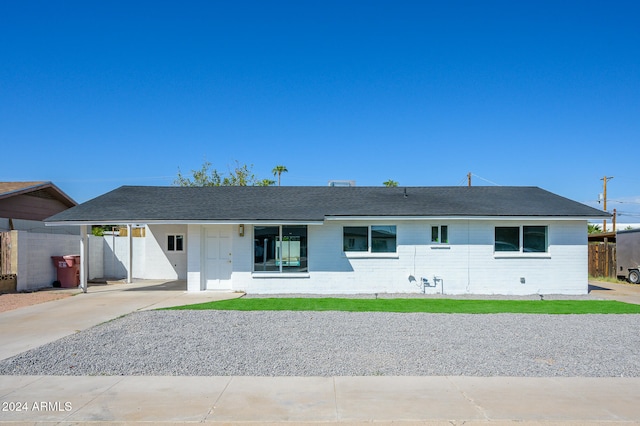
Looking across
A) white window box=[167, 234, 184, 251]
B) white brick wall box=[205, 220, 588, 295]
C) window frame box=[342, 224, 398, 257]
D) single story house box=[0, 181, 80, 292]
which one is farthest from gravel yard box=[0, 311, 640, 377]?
white window box=[167, 234, 184, 251]

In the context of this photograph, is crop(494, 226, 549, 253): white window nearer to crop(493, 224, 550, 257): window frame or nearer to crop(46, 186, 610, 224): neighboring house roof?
crop(493, 224, 550, 257): window frame

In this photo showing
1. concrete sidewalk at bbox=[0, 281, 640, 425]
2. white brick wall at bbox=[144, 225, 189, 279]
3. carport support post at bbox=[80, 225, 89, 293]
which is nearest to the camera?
concrete sidewalk at bbox=[0, 281, 640, 425]

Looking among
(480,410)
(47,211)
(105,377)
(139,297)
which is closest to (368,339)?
(480,410)

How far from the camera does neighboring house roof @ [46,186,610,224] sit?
16.3 meters

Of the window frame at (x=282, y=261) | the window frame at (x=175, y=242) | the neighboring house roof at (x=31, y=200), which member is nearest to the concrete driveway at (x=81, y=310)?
the window frame at (x=282, y=261)

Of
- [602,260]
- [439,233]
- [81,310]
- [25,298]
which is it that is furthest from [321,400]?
[602,260]

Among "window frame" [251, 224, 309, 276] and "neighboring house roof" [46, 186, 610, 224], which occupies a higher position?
"neighboring house roof" [46, 186, 610, 224]

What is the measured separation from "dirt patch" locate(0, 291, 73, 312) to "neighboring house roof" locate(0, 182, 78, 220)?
6763mm

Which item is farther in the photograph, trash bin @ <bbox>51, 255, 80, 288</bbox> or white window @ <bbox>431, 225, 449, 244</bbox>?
trash bin @ <bbox>51, 255, 80, 288</bbox>

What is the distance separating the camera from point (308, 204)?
706 inches

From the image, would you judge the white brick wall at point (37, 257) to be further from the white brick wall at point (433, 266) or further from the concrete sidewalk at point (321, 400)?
the concrete sidewalk at point (321, 400)

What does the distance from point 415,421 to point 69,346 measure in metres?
6.41

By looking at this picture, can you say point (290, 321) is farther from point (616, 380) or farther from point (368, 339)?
point (616, 380)

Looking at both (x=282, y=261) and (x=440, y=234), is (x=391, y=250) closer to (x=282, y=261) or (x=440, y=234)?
(x=440, y=234)
